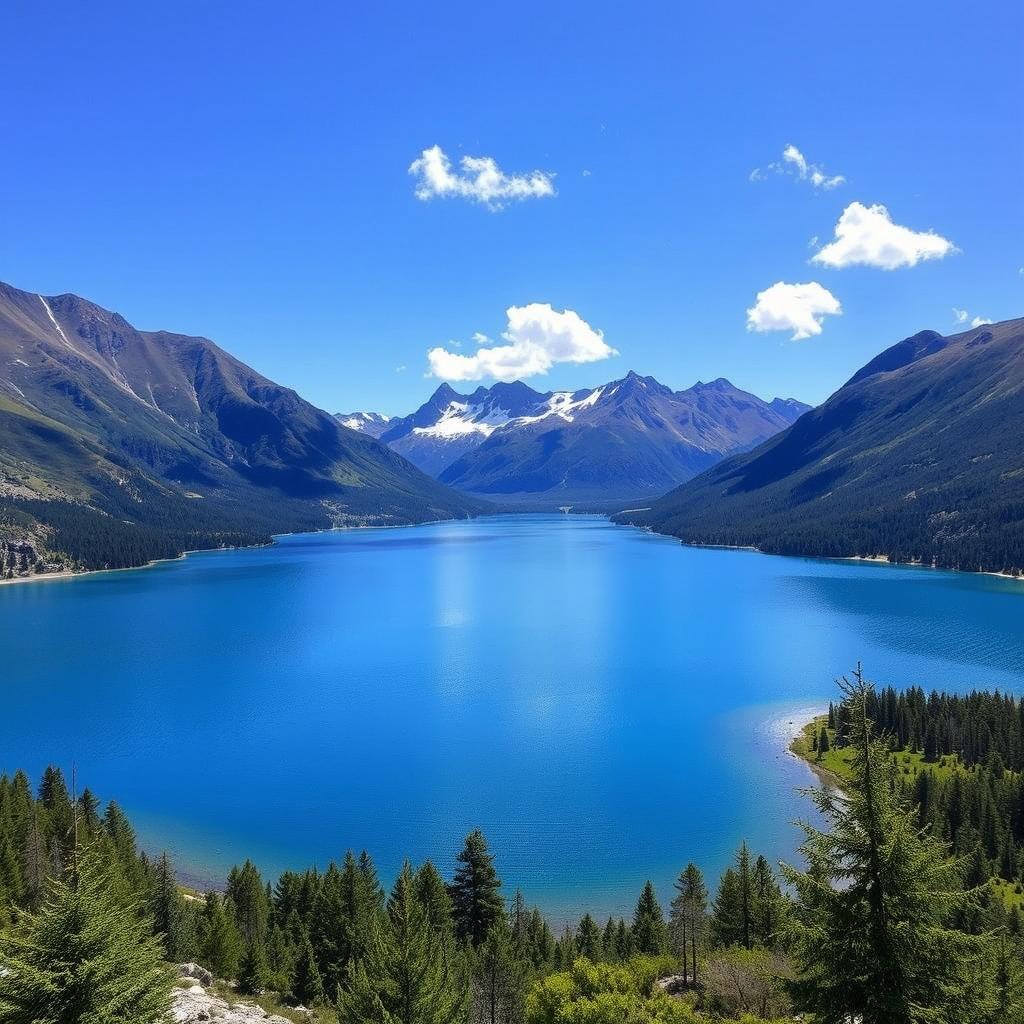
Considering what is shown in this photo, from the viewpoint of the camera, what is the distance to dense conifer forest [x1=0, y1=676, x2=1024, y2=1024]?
13.1 m

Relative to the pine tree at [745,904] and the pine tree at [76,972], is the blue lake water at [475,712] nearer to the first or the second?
the pine tree at [745,904]

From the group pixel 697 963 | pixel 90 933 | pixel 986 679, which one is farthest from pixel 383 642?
pixel 90 933

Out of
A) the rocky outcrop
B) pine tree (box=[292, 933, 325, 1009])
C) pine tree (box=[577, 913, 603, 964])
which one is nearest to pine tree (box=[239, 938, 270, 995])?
pine tree (box=[292, 933, 325, 1009])

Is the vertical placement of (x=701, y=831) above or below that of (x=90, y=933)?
below

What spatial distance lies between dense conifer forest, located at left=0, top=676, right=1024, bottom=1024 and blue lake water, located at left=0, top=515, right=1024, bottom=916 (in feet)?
20.6

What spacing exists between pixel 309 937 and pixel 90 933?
26.1 metres

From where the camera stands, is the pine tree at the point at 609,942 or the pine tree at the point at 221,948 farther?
the pine tree at the point at 609,942

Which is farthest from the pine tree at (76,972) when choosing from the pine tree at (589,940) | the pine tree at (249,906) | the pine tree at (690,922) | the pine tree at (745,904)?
the pine tree at (745,904)

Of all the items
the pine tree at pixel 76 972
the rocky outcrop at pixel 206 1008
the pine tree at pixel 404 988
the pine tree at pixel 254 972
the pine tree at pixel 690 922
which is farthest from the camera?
the pine tree at pixel 690 922

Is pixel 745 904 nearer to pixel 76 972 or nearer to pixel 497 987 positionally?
pixel 497 987

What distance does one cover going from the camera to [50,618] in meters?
149

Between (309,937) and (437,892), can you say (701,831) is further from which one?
(309,937)

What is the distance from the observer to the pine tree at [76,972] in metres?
→ 12.7

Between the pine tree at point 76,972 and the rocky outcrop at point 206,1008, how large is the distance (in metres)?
8.07
